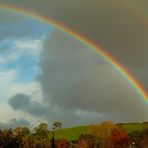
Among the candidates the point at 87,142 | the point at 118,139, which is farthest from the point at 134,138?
the point at 87,142

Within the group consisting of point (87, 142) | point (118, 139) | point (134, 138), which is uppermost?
point (134, 138)

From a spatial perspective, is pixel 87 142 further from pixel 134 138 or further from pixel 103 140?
pixel 134 138

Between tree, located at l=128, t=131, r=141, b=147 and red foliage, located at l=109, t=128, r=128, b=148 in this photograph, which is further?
red foliage, located at l=109, t=128, r=128, b=148

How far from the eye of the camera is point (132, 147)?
15300 centimetres

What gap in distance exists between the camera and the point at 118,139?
162000mm

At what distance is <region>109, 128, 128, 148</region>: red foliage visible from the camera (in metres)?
159

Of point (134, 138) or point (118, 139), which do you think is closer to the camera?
point (118, 139)

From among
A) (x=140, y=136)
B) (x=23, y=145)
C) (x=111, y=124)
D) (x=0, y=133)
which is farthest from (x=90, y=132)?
(x=0, y=133)

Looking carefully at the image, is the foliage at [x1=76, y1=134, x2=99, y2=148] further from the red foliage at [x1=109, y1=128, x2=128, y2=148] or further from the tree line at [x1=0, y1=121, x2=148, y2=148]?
the red foliage at [x1=109, y1=128, x2=128, y2=148]

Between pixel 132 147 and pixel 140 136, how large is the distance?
12.2 meters

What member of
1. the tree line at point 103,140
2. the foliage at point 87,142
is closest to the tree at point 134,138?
the tree line at point 103,140

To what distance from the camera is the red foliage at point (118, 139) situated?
15912 centimetres

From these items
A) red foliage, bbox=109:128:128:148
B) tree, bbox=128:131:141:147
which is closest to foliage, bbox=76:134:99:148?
red foliage, bbox=109:128:128:148

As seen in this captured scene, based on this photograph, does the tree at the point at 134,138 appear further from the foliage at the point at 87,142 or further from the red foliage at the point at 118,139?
the foliage at the point at 87,142
